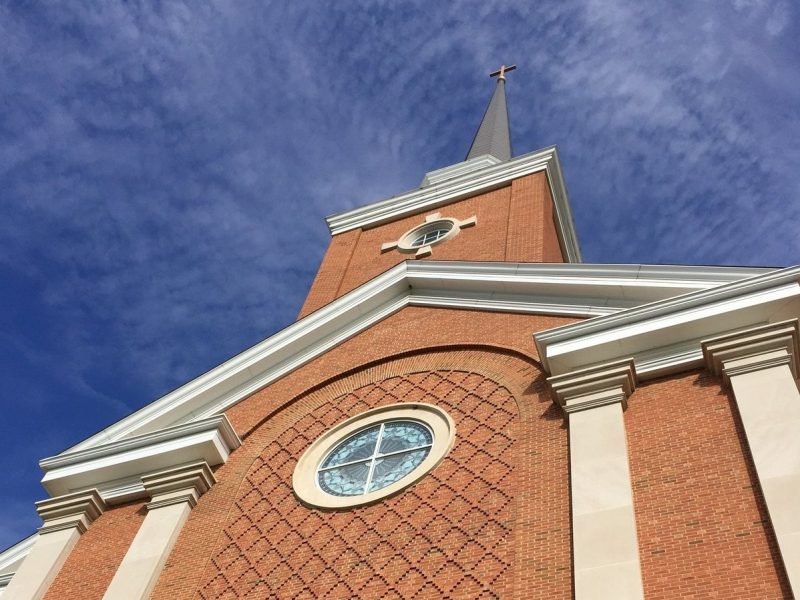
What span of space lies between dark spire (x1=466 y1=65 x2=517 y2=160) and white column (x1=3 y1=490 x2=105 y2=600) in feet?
53.0

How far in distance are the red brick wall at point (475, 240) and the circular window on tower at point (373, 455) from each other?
5.56 meters

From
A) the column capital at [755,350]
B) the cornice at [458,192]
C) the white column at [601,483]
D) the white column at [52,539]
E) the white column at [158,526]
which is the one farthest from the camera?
the cornice at [458,192]

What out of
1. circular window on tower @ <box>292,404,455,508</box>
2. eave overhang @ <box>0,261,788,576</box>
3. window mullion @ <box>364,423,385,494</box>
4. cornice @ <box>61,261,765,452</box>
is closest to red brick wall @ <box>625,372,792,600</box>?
eave overhang @ <box>0,261,788,576</box>

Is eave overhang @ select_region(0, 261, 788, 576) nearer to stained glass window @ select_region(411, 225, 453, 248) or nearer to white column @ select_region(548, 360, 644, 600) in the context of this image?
white column @ select_region(548, 360, 644, 600)

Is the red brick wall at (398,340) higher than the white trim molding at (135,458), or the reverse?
the red brick wall at (398,340)

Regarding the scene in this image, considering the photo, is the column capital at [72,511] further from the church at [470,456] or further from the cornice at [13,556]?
the cornice at [13,556]

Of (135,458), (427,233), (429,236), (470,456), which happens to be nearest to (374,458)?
(470,456)

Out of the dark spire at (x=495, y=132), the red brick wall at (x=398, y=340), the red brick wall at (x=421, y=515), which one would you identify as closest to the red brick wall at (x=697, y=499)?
the red brick wall at (x=421, y=515)

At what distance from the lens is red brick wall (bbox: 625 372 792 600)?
7469 millimetres

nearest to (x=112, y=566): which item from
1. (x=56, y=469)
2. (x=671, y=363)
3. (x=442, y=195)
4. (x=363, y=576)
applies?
(x=56, y=469)

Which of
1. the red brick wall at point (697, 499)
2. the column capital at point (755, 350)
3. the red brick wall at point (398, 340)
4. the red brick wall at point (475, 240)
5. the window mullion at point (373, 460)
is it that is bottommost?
the red brick wall at point (697, 499)

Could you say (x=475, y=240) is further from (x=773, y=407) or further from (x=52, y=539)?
(x=773, y=407)

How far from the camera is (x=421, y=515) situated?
32.3ft

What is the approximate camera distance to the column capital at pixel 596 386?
9.88m
